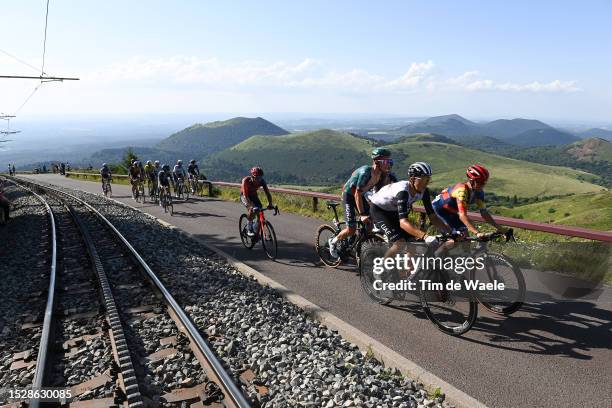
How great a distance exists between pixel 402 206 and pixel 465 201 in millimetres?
925

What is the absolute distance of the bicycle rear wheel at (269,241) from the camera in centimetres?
1047

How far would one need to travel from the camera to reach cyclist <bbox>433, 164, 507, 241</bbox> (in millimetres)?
6070

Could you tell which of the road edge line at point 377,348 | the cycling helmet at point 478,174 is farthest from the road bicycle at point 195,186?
the cycling helmet at point 478,174

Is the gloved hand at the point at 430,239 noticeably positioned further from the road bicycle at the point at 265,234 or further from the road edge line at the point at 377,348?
the road bicycle at the point at 265,234

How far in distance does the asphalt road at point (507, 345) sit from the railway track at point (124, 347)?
2.25 meters

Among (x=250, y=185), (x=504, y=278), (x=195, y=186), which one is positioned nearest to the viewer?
(x=504, y=278)

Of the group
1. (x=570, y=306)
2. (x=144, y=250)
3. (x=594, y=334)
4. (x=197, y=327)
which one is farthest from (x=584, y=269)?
(x=144, y=250)

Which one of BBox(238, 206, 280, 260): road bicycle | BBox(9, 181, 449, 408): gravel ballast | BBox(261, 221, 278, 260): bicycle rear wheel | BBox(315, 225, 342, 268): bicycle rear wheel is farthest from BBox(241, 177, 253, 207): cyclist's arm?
BBox(315, 225, 342, 268): bicycle rear wheel

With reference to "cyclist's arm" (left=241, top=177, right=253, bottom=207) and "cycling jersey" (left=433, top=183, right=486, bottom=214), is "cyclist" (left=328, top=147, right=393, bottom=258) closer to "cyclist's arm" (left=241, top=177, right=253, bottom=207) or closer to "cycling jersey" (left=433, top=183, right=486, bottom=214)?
"cycling jersey" (left=433, top=183, right=486, bottom=214)

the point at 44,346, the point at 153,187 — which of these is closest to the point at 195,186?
the point at 153,187

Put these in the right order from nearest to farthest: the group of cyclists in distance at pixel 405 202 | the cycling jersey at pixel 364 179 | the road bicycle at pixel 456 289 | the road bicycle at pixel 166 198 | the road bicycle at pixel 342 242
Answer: the road bicycle at pixel 456 289, the group of cyclists in distance at pixel 405 202, the cycling jersey at pixel 364 179, the road bicycle at pixel 342 242, the road bicycle at pixel 166 198

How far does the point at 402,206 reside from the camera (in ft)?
19.5

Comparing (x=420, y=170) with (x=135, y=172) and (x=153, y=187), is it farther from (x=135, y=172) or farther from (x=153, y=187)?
(x=135, y=172)

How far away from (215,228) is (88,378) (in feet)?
32.8
